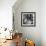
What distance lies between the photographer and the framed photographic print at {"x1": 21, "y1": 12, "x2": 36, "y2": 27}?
542 centimetres

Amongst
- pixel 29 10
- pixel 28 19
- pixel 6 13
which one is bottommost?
pixel 28 19

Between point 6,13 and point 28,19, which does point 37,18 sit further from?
point 6,13

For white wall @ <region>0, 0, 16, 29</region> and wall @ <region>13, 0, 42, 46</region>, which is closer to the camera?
white wall @ <region>0, 0, 16, 29</region>

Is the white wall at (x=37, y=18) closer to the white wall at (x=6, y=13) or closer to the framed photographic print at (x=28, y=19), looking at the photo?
the framed photographic print at (x=28, y=19)

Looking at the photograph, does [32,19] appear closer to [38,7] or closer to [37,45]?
[38,7]

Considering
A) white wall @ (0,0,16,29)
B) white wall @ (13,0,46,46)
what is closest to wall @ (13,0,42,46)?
white wall @ (13,0,46,46)

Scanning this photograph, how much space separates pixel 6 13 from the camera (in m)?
4.45

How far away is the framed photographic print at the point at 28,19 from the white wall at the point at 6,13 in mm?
1091

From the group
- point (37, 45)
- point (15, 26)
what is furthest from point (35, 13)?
point (37, 45)

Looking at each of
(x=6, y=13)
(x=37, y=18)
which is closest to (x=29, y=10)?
(x=37, y=18)

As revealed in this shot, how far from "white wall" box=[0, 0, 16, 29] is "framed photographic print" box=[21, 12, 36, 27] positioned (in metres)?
1.09

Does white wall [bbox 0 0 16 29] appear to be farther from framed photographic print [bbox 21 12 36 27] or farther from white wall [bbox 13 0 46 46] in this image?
framed photographic print [bbox 21 12 36 27]

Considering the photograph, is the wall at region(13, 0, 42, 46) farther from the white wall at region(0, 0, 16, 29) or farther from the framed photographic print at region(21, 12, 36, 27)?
the white wall at region(0, 0, 16, 29)

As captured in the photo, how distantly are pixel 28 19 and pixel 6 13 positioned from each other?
4.48 feet
